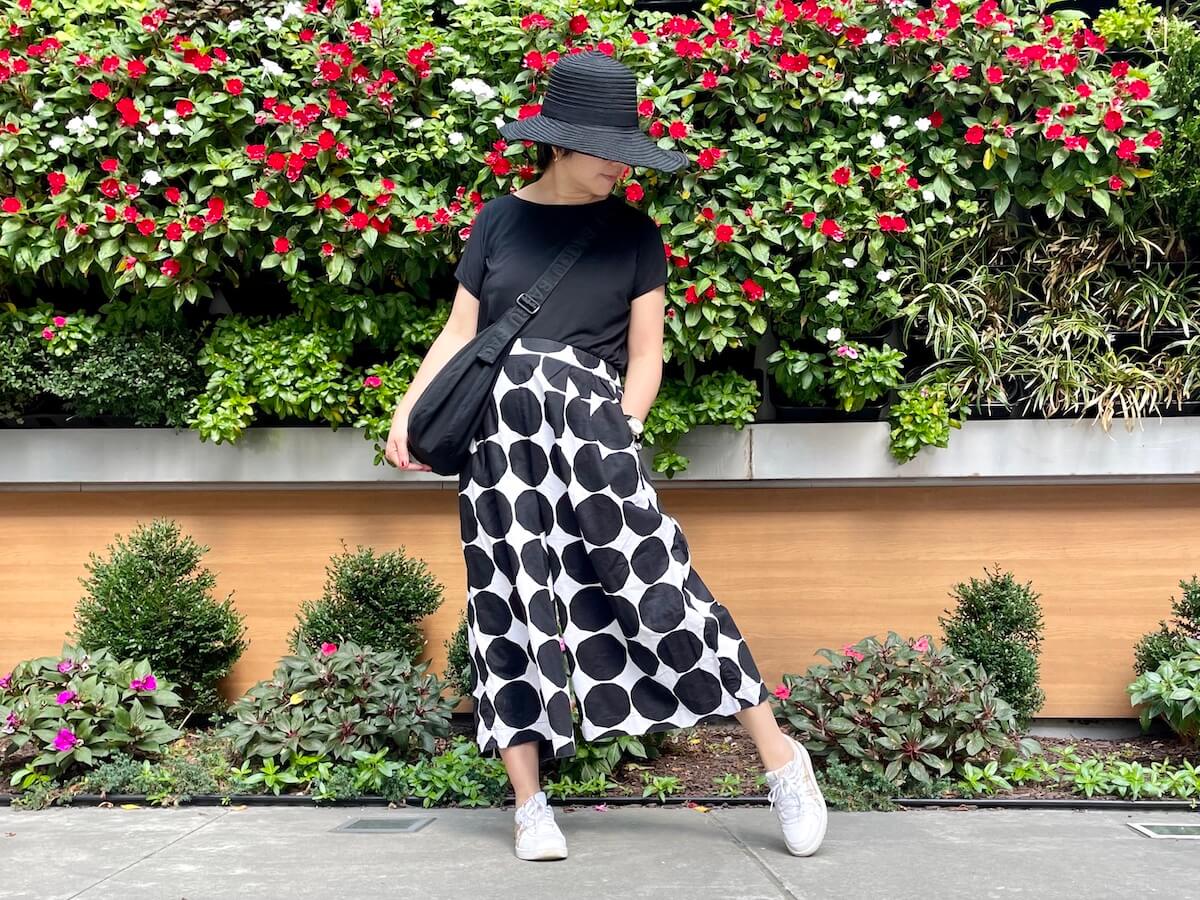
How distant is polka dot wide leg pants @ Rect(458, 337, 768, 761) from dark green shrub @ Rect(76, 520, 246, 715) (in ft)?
5.81

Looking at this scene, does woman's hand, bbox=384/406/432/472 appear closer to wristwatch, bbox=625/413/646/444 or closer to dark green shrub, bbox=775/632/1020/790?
wristwatch, bbox=625/413/646/444

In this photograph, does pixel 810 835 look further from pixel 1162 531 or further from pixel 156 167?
pixel 156 167

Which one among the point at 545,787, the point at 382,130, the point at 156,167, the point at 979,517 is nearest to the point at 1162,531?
the point at 979,517

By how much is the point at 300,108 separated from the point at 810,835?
122 inches

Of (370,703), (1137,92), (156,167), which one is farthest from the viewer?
(156,167)

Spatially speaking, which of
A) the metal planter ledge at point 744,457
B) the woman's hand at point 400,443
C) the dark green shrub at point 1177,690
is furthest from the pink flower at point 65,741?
the dark green shrub at point 1177,690

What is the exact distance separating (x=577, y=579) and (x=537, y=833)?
0.66 metres

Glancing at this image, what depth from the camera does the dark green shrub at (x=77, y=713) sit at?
3.61m

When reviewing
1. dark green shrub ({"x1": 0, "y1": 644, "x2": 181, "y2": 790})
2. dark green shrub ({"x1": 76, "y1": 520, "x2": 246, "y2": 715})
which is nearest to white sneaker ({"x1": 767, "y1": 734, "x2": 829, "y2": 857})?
dark green shrub ({"x1": 0, "y1": 644, "x2": 181, "y2": 790})

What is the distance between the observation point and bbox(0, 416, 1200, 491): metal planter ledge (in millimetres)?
4215

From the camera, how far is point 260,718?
371 cm

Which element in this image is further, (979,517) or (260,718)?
(979,517)

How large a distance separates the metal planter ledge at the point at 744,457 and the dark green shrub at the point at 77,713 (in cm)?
91

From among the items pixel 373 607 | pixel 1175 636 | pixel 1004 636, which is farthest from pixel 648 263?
pixel 1175 636
